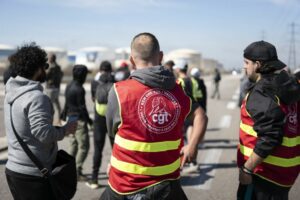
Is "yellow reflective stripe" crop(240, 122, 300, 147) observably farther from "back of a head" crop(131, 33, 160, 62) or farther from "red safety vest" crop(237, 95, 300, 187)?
"back of a head" crop(131, 33, 160, 62)

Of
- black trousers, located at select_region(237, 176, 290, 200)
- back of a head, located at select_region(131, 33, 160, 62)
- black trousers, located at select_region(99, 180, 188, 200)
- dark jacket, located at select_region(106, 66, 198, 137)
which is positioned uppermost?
back of a head, located at select_region(131, 33, 160, 62)

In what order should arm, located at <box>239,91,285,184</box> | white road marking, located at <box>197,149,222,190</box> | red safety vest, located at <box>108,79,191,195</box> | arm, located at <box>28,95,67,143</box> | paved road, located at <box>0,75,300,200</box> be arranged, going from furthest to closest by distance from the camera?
white road marking, located at <box>197,149,222,190</box>, paved road, located at <box>0,75,300,200</box>, arm, located at <box>28,95,67,143</box>, arm, located at <box>239,91,285,184</box>, red safety vest, located at <box>108,79,191,195</box>

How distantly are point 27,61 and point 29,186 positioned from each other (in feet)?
3.33

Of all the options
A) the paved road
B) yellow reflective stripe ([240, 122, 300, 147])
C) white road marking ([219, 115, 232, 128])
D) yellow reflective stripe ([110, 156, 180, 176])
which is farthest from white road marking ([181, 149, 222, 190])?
white road marking ([219, 115, 232, 128])

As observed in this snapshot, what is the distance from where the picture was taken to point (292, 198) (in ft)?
17.3

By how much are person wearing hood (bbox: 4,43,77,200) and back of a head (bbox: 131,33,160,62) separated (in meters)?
0.88

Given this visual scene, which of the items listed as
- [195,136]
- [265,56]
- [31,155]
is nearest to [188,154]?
[195,136]

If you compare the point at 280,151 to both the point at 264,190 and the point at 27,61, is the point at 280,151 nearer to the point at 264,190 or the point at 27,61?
the point at 264,190

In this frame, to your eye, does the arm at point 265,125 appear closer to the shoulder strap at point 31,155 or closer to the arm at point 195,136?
the arm at point 195,136

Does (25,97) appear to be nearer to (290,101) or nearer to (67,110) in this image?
(290,101)

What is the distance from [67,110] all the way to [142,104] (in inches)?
145

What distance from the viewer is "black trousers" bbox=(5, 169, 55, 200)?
2844 mm

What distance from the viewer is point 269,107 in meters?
2.60

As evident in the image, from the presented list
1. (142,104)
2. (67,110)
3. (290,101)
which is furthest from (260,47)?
(67,110)
